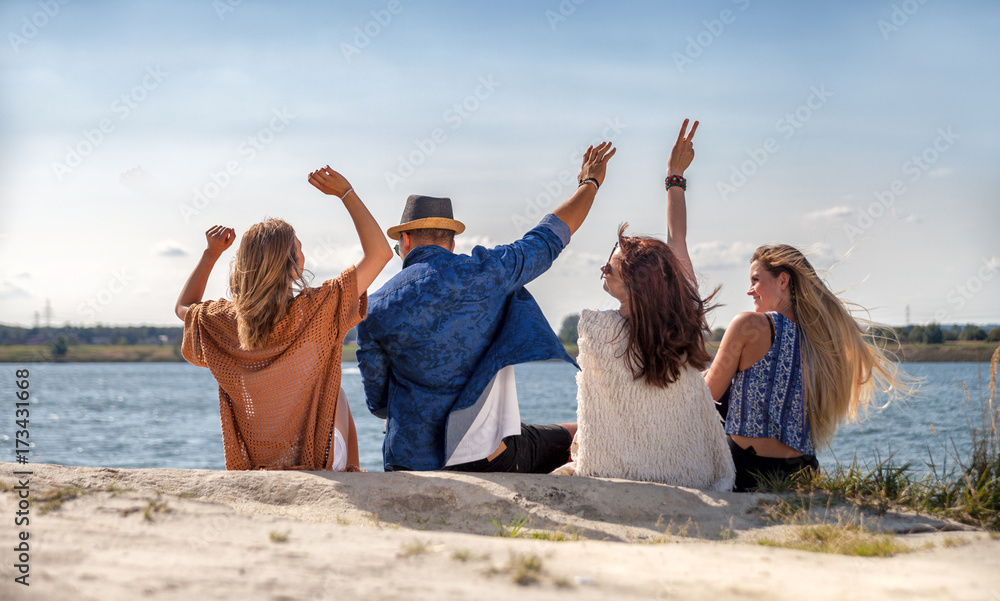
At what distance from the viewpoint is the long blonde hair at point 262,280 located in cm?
390

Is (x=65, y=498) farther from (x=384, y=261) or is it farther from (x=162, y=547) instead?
(x=384, y=261)

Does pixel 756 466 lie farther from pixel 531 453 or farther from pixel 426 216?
pixel 426 216

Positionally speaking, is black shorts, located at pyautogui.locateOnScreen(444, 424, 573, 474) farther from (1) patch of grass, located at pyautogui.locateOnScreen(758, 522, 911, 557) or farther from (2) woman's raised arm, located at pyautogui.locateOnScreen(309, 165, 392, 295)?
(1) patch of grass, located at pyautogui.locateOnScreen(758, 522, 911, 557)

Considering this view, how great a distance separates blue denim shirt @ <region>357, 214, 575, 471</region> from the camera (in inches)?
163

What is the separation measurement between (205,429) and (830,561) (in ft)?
72.1

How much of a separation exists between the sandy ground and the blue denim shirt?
0.39 m

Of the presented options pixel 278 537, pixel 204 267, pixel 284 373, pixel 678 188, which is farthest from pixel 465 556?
pixel 678 188

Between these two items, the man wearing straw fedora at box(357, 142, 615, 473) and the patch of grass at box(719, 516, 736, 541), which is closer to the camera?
the patch of grass at box(719, 516, 736, 541)

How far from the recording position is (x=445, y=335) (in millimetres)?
4156

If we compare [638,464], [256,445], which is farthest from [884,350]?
[256,445]

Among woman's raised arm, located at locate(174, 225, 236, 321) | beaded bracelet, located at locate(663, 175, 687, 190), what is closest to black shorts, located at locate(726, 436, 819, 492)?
beaded bracelet, located at locate(663, 175, 687, 190)

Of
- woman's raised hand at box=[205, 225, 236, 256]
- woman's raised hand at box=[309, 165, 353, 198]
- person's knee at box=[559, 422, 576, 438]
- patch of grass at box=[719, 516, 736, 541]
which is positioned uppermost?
woman's raised hand at box=[309, 165, 353, 198]

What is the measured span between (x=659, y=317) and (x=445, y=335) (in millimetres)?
1150

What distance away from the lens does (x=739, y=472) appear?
425cm
